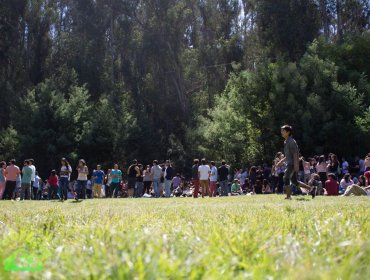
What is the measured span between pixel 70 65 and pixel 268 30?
18128mm

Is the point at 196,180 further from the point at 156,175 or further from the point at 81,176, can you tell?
the point at 81,176

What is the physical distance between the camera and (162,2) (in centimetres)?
5184

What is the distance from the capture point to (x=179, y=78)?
172ft

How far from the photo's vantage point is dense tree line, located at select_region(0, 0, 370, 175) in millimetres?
39031

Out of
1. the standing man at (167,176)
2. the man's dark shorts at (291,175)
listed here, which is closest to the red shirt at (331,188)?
the man's dark shorts at (291,175)

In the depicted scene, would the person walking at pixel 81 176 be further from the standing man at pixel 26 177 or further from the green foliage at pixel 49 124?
the green foliage at pixel 49 124

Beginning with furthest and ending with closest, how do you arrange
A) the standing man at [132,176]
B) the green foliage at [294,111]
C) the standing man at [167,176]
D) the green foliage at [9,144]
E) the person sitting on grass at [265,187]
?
the green foliage at [9,144], the green foliage at [294,111], the person sitting on grass at [265,187], the standing man at [167,176], the standing man at [132,176]

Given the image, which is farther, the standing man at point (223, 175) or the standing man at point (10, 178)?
the standing man at point (223, 175)

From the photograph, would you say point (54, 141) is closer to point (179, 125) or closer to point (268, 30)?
point (179, 125)

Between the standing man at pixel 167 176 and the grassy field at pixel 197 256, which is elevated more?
the standing man at pixel 167 176

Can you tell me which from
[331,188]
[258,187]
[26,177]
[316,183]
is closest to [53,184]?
[26,177]

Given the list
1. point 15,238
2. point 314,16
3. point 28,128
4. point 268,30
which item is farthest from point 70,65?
point 15,238

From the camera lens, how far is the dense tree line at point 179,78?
128 feet

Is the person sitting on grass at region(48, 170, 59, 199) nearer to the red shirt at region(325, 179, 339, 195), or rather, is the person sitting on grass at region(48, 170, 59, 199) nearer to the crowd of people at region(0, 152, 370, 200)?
the crowd of people at region(0, 152, 370, 200)
